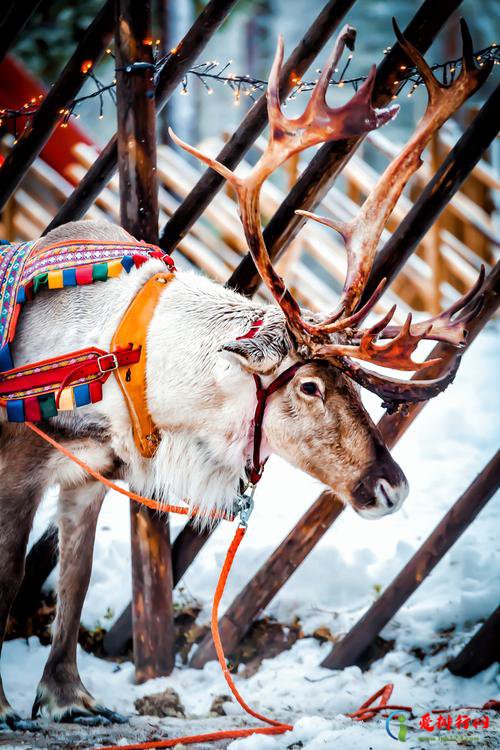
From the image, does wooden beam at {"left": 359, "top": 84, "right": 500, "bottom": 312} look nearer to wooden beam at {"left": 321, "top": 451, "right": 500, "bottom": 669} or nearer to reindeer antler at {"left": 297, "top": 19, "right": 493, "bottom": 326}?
reindeer antler at {"left": 297, "top": 19, "right": 493, "bottom": 326}

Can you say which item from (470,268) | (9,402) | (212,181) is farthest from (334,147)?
(470,268)

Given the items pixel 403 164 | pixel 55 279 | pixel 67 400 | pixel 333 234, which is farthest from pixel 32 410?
pixel 333 234

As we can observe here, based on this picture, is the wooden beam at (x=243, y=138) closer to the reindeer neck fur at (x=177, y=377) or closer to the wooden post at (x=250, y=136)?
the wooden post at (x=250, y=136)

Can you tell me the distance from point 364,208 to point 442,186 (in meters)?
0.63

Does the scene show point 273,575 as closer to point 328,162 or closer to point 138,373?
point 138,373

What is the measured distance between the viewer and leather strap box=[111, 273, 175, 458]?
8.13ft

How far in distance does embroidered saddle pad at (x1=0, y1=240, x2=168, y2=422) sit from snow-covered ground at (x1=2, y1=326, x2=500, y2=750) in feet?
3.89

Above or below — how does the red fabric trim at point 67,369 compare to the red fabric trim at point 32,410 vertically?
above

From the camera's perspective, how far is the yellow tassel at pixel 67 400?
8.02 feet

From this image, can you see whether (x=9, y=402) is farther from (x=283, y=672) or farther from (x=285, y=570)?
(x=283, y=672)

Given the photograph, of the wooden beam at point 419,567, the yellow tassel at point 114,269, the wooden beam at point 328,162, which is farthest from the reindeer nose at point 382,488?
the yellow tassel at point 114,269

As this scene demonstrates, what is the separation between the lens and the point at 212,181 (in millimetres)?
3260

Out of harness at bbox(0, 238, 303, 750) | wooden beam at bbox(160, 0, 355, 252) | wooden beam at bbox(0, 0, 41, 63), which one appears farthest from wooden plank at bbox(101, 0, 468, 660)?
wooden beam at bbox(0, 0, 41, 63)

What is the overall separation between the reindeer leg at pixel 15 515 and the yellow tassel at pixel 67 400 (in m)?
0.24
